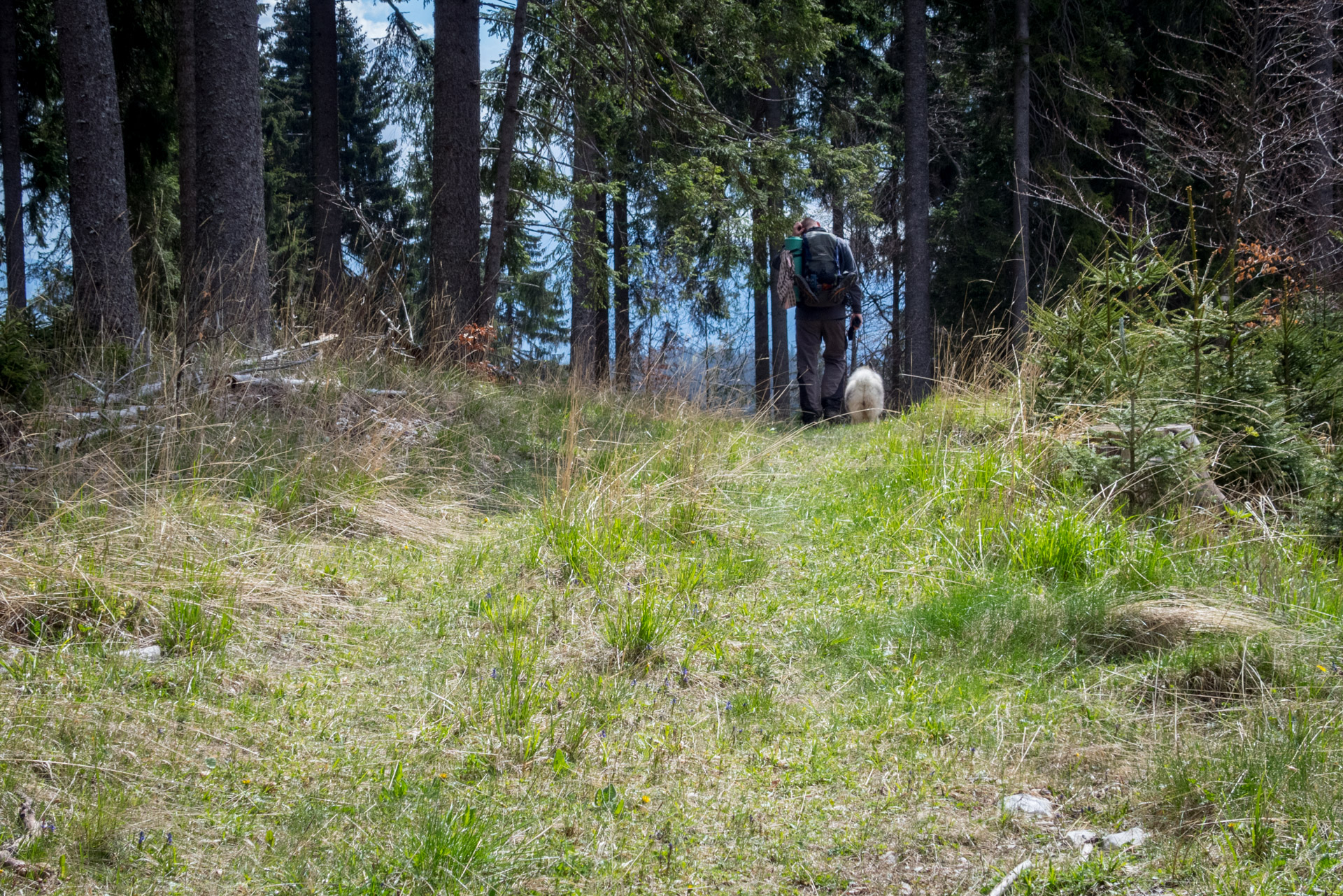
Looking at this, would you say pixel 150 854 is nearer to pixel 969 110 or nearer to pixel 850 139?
pixel 850 139

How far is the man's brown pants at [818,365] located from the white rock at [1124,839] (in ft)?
24.9

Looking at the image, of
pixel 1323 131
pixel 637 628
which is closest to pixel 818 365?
pixel 1323 131

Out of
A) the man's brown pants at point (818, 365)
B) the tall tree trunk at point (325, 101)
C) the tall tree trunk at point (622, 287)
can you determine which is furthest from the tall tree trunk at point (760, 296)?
the tall tree trunk at point (325, 101)

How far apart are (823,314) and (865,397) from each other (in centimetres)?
106

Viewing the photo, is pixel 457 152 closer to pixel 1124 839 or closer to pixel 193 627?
pixel 193 627

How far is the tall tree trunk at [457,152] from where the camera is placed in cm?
959

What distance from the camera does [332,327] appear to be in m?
7.19

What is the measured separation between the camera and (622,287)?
13.9m

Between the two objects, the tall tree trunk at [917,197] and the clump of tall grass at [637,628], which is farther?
the tall tree trunk at [917,197]

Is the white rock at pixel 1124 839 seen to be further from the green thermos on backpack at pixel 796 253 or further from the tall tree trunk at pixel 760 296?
the green thermos on backpack at pixel 796 253

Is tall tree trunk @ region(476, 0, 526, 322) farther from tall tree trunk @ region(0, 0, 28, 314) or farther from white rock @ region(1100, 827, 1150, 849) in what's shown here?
white rock @ region(1100, 827, 1150, 849)

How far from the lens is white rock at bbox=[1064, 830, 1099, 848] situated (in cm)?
223

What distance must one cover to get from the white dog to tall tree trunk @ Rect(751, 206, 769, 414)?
933mm

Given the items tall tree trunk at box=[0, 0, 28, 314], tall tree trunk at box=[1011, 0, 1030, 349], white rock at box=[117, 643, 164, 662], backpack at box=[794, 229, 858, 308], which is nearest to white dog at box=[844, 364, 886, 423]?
backpack at box=[794, 229, 858, 308]
